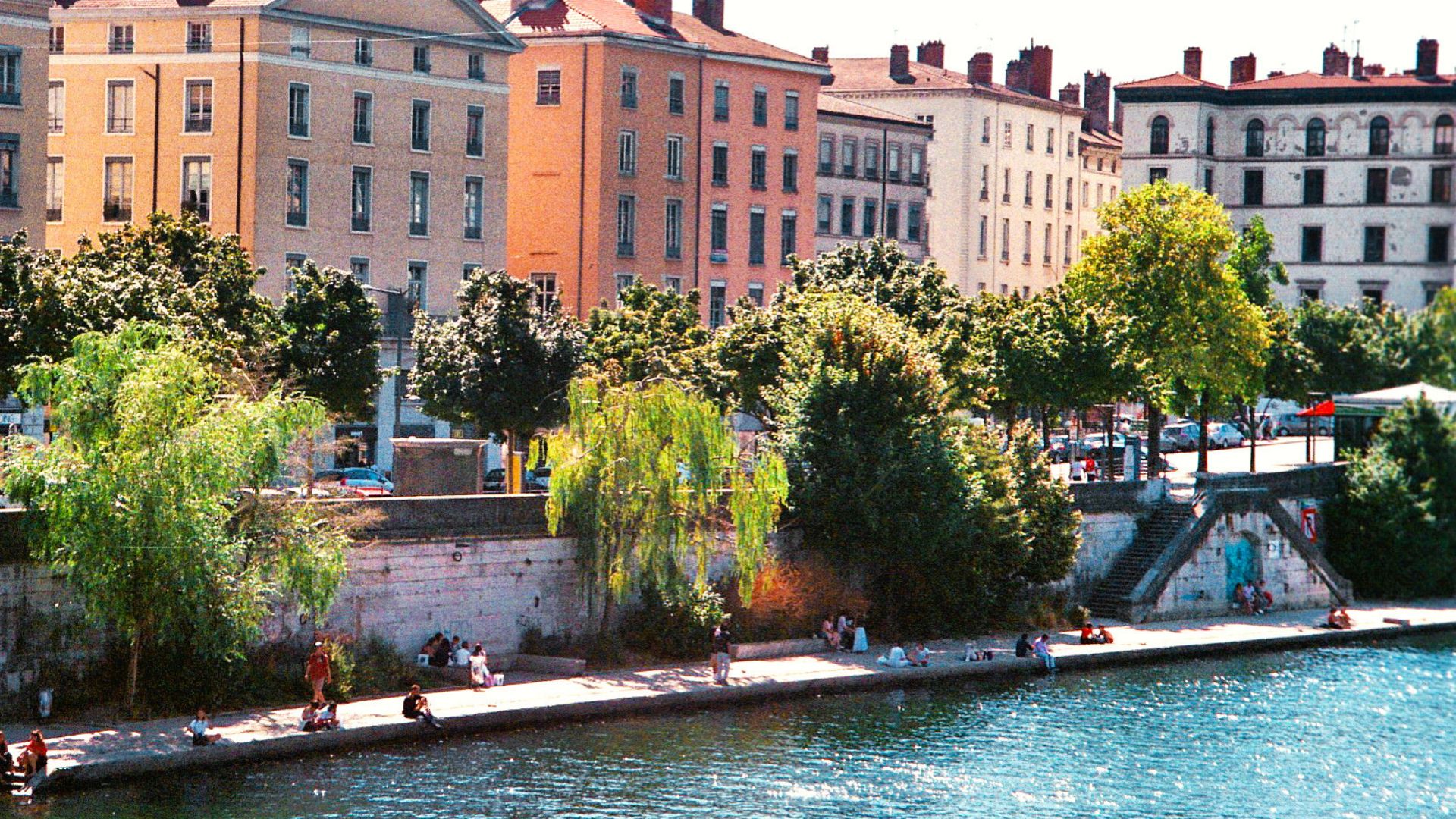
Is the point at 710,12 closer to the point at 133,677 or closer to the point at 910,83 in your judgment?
the point at 910,83

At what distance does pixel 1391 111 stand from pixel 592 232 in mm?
41856

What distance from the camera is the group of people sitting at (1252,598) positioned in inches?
2945

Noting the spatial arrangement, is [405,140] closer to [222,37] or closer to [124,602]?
[222,37]

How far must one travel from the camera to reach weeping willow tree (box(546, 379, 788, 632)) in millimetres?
55281

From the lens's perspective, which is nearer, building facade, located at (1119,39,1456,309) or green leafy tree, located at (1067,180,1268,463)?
building facade, located at (1119,39,1456,309)

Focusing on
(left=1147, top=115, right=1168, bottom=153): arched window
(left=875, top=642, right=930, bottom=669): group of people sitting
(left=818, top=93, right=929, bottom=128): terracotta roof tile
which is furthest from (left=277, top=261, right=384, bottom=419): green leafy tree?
(left=1147, top=115, right=1168, bottom=153): arched window

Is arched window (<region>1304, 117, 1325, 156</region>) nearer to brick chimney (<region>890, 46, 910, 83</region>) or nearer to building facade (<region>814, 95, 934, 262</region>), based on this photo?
building facade (<region>814, 95, 934, 262</region>)

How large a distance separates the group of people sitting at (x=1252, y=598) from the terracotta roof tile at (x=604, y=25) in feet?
125

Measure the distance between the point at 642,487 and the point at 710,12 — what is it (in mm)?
56040

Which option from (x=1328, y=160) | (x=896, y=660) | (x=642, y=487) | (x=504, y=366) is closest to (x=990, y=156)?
(x=1328, y=160)

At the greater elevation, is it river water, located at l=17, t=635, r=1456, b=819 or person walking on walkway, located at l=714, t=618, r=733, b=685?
person walking on walkway, located at l=714, t=618, r=733, b=685

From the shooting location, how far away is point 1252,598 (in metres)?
74.9

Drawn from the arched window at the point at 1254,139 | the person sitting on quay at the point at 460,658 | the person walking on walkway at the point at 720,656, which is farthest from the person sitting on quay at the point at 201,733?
the arched window at the point at 1254,139

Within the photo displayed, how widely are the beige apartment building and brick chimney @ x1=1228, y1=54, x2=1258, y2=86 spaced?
55.4 m
